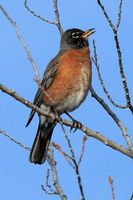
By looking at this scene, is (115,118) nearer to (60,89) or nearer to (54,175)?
(54,175)

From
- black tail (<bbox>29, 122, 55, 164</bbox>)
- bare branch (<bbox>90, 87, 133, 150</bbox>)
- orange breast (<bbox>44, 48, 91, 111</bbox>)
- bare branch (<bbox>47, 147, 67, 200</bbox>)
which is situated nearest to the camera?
bare branch (<bbox>47, 147, 67, 200</bbox>)

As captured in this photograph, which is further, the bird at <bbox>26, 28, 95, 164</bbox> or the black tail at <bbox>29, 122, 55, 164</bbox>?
the black tail at <bbox>29, 122, 55, 164</bbox>

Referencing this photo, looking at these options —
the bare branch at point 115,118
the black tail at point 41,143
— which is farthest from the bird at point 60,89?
the bare branch at point 115,118

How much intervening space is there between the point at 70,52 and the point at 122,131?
2142 millimetres

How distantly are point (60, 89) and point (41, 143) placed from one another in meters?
0.91

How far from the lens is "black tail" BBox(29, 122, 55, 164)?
226 inches

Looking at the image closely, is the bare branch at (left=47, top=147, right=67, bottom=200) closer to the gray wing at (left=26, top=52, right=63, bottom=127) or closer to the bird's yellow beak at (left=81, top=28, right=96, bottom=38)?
the gray wing at (left=26, top=52, right=63, bottom=127)

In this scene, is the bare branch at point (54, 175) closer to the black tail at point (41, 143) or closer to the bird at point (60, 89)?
the bird at point (60, 89)

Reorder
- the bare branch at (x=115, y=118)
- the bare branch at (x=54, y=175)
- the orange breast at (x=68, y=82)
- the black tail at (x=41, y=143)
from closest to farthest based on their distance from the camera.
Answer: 1. the bare branch at (x=54, y=175)
2. the bare branch at (x=115, y=118)
3. the orange breast at (x=68, y=82)
4. the black tail at (x=41, y=143)

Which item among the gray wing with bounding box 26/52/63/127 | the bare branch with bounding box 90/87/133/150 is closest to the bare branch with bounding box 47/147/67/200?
the bare branch with bounding box 90/87/133/150

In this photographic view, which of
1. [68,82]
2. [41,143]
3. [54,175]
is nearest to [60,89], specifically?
[68,82]

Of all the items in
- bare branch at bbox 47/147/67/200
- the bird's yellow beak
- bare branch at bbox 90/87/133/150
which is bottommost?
bare branch at bbox 47/147/67/200

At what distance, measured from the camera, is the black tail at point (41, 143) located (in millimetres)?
5738

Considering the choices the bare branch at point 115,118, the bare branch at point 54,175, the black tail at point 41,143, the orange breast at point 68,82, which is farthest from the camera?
the black tail at point 41,143
